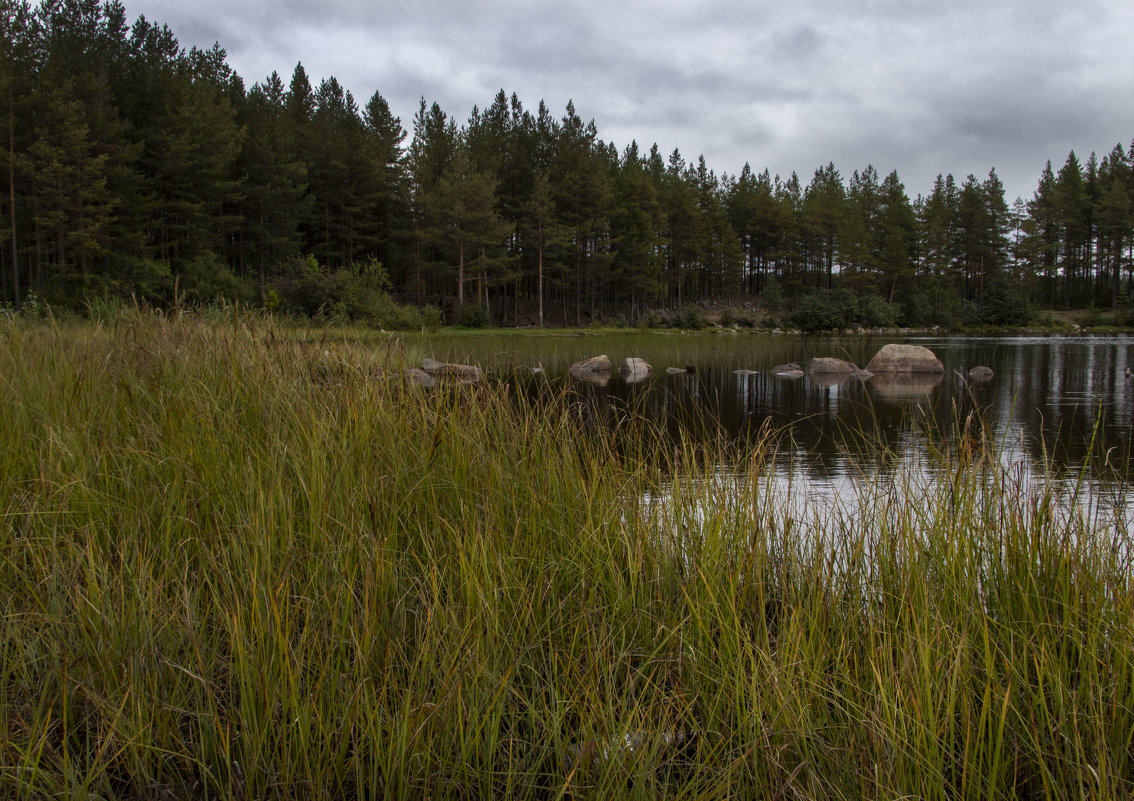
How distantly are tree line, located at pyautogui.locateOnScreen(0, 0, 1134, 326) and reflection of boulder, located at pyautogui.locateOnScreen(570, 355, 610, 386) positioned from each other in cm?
1144

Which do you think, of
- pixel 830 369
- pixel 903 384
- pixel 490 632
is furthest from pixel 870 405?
pixel 830 369

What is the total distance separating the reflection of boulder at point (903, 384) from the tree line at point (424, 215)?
18321 millimetres

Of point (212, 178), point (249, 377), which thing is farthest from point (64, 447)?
point (212, 178)

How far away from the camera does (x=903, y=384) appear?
55.9 feet

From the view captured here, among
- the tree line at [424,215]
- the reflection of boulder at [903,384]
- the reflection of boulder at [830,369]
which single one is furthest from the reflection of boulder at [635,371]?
the tree line at [424,215]

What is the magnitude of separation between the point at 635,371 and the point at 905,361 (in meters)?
7.73

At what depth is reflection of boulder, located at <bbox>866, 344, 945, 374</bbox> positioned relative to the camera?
19547 millimetres

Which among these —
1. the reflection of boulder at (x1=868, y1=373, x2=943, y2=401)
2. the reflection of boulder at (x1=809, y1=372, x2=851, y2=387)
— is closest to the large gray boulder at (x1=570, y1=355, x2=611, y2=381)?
the reflection of boulder at (x1=809, y1=372, x2=851, y2=387)

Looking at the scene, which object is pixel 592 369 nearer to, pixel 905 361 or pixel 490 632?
pixel 905 361

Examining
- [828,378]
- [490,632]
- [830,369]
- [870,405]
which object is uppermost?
[870,405]

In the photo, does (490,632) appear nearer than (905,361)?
Yes

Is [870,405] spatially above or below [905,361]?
above

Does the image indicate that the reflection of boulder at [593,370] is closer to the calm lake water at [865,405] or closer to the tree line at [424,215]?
the calm lake water at [865,405]

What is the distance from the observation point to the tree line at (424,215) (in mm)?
33031
